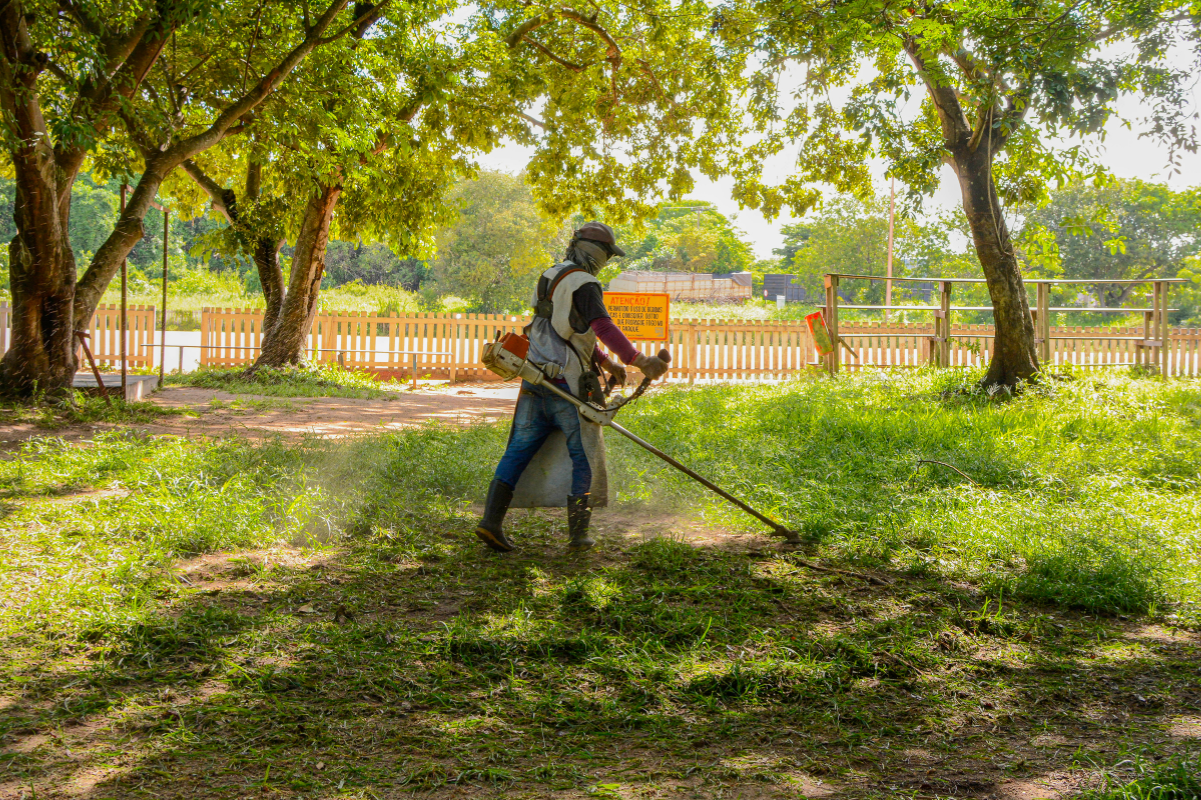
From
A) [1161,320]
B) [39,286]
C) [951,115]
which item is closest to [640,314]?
[951,115]

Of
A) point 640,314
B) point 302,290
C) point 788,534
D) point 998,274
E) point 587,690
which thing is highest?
point 998,274

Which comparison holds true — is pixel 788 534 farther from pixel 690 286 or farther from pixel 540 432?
pixel 690 286

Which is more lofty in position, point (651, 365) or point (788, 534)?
point (651, 365)

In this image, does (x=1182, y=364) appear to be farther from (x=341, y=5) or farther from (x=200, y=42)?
(x=200, y=42)

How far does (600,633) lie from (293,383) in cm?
1174

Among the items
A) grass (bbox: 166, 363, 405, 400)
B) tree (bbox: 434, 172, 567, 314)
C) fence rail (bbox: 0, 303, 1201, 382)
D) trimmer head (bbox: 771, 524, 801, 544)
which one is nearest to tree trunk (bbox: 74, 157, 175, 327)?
grass (bbox: 166, 363, 405, 400)

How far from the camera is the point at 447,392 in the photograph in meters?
16.1

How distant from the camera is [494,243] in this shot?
3606 centimetres

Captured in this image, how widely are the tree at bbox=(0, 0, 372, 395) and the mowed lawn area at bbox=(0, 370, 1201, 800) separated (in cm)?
284

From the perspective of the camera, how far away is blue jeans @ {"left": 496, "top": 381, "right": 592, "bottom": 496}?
469 centimetres

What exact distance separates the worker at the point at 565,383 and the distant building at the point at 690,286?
142 feet

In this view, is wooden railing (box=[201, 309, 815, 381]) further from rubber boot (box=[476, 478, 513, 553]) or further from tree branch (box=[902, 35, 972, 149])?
rubber boot (box=[476, 478, 513, 553])

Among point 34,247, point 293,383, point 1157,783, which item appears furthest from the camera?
point 293,383

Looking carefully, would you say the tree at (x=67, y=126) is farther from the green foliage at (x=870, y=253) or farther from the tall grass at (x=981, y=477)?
the green foliage at (x=870, y=253)
